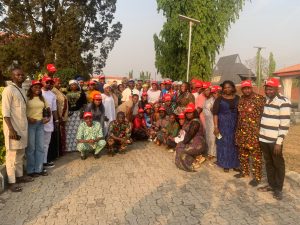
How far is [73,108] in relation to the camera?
796cm

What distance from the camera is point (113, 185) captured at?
578 centimetres

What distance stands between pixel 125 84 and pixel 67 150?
359cm

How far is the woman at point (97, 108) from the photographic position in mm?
7805

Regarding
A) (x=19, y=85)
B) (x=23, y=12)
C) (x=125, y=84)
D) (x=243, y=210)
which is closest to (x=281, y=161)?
(x=243, y=210)

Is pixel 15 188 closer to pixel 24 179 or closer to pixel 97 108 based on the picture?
pixel 24 179

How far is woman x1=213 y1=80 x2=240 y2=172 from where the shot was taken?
20.4 ft

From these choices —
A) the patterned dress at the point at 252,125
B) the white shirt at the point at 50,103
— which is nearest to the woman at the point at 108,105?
the white shirt at the point at 50,103

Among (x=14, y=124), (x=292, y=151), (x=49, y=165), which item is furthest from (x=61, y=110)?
(x=292, y=151)

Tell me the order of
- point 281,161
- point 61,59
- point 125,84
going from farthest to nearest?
point 61,59, point 125,84, point 281,161

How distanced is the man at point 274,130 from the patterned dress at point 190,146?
5.75 feet

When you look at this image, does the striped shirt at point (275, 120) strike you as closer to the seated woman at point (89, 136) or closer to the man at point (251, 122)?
the man at point (251, 122)

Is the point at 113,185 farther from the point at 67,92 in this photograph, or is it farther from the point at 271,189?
the point at 67,92

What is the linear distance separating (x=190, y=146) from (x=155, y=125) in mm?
2647

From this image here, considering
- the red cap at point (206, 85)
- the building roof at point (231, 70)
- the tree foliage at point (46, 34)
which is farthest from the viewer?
the building roof at point (231, 70)
